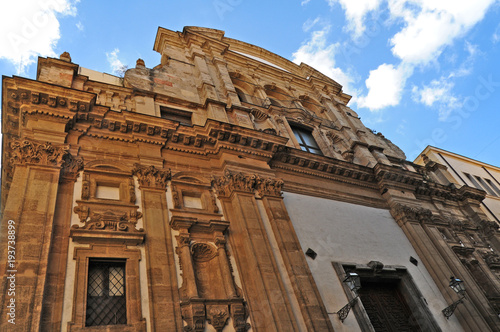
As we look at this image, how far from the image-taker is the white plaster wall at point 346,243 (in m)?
11.1

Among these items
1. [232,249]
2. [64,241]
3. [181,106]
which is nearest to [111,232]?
[64,241]

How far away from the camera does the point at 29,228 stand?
8023 mm

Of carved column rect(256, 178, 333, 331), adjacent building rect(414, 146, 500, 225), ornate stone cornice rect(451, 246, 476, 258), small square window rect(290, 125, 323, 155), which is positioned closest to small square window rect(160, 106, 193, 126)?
carved column rect(256, 178, 333, 331)

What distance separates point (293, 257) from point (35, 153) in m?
7.57

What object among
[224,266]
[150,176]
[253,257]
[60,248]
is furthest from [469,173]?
[60,248]

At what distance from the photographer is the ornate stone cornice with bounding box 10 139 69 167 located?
9.17 metres

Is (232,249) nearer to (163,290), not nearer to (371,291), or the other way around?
(163,290)

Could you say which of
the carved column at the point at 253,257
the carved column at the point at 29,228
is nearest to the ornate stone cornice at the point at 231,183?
the carved column at the point at 253,257

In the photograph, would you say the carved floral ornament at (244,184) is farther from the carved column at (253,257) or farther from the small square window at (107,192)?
the small square window at (107,192)

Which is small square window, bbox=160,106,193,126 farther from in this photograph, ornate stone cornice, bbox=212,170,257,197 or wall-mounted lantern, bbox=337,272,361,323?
wall-mounted lantern, bbox=337,272,361,323

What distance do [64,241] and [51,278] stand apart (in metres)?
0.97

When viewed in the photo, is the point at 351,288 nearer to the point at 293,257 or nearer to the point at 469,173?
the point at 293,257

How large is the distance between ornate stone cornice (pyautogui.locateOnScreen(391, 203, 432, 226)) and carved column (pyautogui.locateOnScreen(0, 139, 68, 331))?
Result: 13184 mm

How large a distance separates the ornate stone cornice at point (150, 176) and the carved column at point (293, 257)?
126 inches
